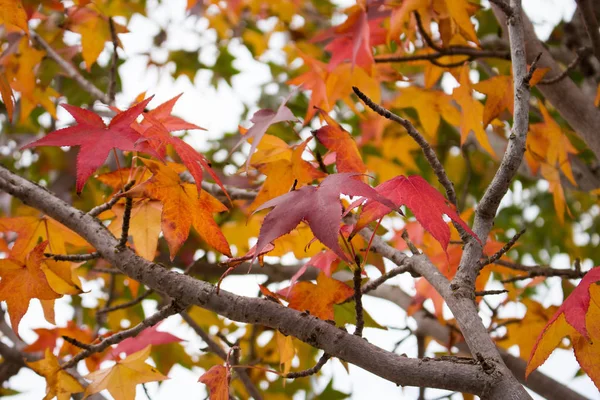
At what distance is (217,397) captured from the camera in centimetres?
76

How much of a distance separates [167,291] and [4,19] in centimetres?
51

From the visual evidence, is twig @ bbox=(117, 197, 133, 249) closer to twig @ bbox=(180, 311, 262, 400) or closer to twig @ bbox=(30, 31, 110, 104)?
twig @ bbox=(180, 311, 262, 400)

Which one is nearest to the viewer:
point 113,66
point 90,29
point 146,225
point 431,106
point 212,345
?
point 146,225

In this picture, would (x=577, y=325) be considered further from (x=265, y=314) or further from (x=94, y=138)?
(x=94, y=138)

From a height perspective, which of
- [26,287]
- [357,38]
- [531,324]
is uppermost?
[357,38]

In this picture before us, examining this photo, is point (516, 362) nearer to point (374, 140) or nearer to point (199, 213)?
point (199, 213)

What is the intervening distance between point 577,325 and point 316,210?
0.29 meters

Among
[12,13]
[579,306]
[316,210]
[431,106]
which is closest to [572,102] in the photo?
[431,106]

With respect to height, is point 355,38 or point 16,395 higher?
point 355,38

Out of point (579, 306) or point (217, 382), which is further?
point (217, 382)

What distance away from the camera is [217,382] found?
30.3 inches

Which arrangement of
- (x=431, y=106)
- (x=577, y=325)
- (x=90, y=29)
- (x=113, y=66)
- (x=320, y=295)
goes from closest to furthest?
1. (x=577, y=325)
2. (x=320, y=295)
3. (x=113, y=66)
4. (x=90, y=29)
5. (x=431, y=106)

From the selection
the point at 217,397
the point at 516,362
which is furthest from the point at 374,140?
the point at 217,397

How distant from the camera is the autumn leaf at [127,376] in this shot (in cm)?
90
